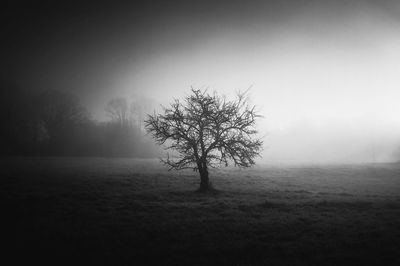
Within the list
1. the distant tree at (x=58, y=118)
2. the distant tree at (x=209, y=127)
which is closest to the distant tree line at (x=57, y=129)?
the distant tree at (x=58, y=118)

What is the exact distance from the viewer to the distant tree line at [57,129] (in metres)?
51.6

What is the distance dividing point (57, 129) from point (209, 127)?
182 feet

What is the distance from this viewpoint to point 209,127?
20812 millimetres

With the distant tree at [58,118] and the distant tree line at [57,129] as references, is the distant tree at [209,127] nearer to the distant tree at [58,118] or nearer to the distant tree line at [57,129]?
the distant tree line at [57,129]

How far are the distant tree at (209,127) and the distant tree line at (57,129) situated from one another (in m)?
48.8

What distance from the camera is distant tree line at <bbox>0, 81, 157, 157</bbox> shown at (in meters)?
51.6

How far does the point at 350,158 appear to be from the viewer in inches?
3346

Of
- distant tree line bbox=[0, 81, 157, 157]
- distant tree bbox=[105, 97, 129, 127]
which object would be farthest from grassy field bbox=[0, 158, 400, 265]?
distant tree bbox=[105, 97, 129, 127]

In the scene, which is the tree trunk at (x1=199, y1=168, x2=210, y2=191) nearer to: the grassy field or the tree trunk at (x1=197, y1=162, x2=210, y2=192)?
the tree trunk at (x1=197, y1=162, x2=210, y2=192)

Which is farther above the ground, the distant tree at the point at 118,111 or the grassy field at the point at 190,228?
the distant tree at the point at 118,111

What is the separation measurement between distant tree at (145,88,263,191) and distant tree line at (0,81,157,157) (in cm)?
4876

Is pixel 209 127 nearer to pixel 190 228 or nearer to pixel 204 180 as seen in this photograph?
pixel 204 180

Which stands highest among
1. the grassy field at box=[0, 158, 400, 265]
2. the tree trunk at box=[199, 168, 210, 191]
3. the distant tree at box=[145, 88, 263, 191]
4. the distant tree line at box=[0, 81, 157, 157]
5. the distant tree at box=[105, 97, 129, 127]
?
the distant tree at box=[105, 97, 129, 127]

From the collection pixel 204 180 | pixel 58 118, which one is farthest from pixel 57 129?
pixel 204 180
